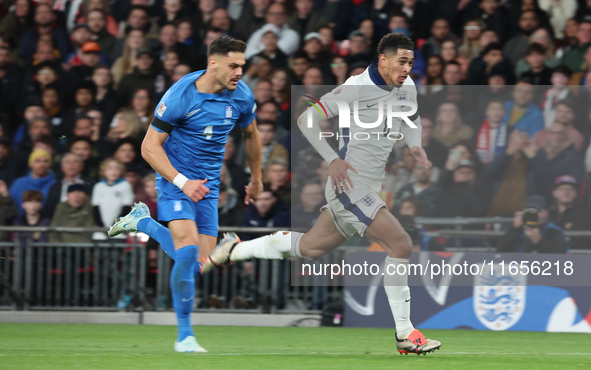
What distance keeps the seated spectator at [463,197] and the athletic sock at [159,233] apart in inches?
149

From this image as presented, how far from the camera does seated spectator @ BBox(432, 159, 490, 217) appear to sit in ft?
32.0

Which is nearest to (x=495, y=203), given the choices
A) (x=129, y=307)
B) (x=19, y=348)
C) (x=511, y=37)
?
(x=511, y=37)

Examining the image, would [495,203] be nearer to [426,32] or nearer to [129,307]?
[426,32]

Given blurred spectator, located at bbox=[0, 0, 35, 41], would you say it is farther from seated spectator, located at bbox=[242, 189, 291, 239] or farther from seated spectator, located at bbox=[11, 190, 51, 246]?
seated spectator, located at bbox=[242, 189, 291, 239]

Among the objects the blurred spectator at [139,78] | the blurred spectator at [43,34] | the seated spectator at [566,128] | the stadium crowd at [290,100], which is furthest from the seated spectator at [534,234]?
the blurred spectator at [43,34]

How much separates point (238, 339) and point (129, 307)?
2.15m

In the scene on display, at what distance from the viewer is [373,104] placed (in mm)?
6891

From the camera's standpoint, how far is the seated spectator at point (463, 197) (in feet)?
32.0

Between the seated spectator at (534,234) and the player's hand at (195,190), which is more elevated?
the player's hand at (195,190)

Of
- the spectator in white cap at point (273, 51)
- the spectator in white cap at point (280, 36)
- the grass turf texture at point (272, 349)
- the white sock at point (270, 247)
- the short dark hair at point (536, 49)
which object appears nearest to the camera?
the grass turf texture at point (272, 349)

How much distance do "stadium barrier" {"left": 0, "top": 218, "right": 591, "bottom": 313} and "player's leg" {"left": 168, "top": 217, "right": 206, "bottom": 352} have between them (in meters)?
3.58

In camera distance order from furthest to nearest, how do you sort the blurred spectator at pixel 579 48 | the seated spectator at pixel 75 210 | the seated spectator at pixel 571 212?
1. the blurred spectator at pixel 579 48
2. the seated spectator at pixel 75 210
3. the seated spectator at pixel 571 212

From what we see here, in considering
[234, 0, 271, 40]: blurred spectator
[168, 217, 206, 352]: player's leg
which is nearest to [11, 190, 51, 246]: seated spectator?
[234, 0, 271, 40]: blurred spectator

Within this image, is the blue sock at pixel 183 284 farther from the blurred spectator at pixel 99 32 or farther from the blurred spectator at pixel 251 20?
the blurred spectator at pixel 99 32
